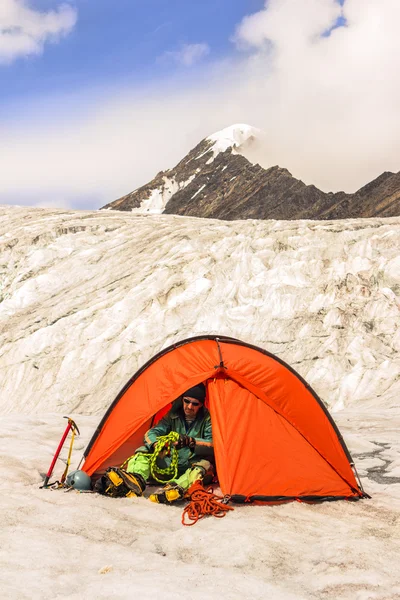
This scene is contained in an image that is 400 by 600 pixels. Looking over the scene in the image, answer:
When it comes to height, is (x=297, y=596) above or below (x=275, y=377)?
below

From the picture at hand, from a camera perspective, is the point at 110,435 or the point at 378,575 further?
the point at 110,435

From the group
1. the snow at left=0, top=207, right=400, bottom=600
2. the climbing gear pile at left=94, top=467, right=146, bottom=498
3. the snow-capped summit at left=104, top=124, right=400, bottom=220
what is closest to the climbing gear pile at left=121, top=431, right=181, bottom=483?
the climbing gear pile at left=94, top=467, right=146, bottom=498

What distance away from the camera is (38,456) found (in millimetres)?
7848

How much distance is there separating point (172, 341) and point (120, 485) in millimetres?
10787

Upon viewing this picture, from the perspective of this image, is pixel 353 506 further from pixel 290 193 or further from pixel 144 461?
pixel 290 193

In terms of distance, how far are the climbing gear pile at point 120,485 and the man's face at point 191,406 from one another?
44.1 inches

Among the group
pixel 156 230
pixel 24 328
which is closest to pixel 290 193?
pixel 156 230

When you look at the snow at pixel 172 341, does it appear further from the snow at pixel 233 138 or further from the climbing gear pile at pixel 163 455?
A: the snow at pixel 233 138

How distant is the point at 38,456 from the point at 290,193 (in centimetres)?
8887

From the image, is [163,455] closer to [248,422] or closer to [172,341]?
[248,422]

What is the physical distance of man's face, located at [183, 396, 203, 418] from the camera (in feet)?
22.5

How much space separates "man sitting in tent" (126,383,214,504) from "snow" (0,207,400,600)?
339 mm

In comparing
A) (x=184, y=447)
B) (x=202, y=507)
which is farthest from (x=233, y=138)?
(x=202, y=507)

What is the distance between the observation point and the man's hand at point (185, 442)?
6.53 metres
